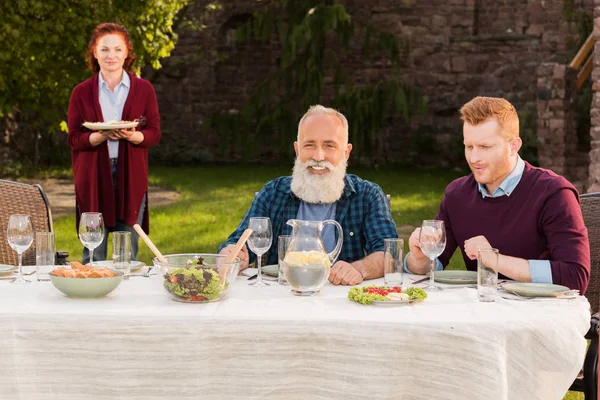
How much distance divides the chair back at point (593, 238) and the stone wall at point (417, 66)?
1305cm

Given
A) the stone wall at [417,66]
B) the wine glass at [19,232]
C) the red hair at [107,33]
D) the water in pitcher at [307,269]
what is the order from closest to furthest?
the water in pitcher at [307,269] < the wine glass at [19,232] < the red hair at [107,33] < the stone wall at [417,66]

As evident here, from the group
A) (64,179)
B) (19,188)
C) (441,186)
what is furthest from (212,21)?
(19,188)

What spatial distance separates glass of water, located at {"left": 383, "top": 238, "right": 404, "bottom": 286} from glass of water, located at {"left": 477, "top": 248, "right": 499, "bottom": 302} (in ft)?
0.97

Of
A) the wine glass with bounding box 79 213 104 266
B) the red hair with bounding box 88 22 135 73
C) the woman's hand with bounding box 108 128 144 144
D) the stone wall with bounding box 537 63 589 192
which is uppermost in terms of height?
the red hair with bounding box 88 22 135 73

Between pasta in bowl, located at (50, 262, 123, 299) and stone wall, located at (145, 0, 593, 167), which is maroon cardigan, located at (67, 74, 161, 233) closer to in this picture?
pasta in bowl, located at (50, 262, 123, 299)

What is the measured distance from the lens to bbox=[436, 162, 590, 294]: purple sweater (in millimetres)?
3020

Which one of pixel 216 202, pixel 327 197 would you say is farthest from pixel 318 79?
pixel 327 197

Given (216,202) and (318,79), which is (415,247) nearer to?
(216,202)

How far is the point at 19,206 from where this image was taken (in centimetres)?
394

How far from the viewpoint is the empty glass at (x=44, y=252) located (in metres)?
3.11

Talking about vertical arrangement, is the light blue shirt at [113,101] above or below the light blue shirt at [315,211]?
above

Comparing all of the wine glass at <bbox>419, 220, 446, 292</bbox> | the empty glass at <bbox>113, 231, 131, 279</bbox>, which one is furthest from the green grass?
the empty glass at <bbox>113, 231, 131, 279</bbox>

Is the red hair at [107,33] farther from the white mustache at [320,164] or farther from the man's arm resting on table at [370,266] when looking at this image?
the man's arm resting on table at [370,266]

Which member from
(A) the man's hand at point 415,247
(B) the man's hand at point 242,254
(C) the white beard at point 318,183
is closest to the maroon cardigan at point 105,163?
(C) the white beard at point 318,183
